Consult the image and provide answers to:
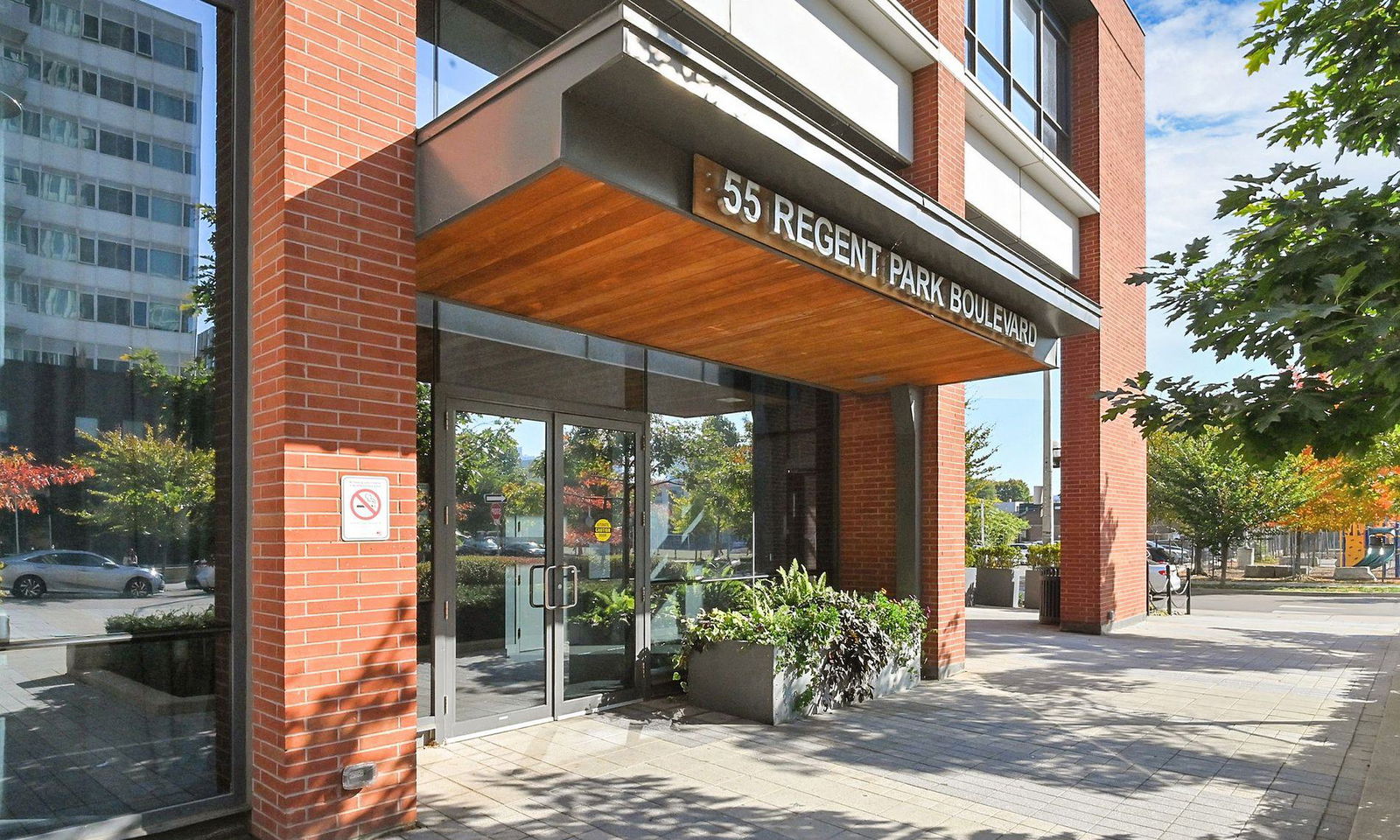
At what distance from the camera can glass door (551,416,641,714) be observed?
7.60 m

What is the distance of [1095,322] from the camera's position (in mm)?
8750

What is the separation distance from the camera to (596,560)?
7.88 meters

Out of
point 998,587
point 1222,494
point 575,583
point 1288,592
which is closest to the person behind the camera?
point 575,583

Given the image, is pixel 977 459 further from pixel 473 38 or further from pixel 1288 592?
pixel 473 38

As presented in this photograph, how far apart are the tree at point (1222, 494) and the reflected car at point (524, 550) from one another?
78.6 feet

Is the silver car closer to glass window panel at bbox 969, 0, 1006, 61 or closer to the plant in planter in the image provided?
the plant in planter

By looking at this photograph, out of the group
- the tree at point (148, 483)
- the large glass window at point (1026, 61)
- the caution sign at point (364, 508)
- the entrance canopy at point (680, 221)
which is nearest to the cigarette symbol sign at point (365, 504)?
the caution sign at point (364, 508)

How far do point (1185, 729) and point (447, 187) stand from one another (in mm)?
7375

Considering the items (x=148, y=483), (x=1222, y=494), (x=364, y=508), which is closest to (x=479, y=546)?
(x=364, y=508)

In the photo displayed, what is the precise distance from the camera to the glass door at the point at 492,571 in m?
6.71

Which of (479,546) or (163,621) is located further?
(479,546)

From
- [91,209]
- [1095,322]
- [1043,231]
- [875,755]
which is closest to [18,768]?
[91,209]

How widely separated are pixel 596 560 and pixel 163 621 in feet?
12.1

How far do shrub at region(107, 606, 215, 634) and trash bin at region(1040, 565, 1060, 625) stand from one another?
1411 centimetres
